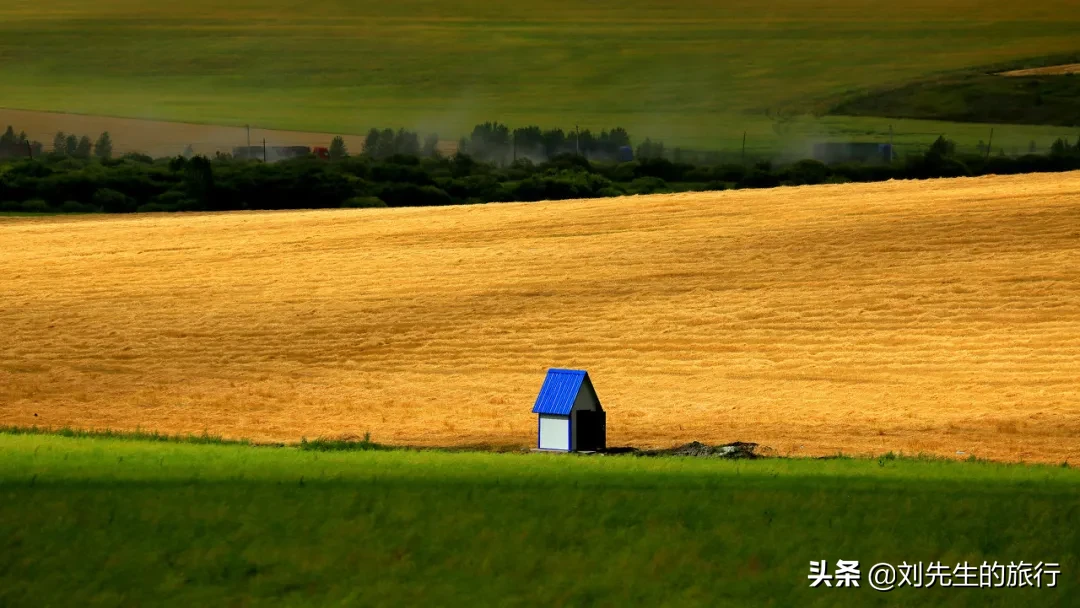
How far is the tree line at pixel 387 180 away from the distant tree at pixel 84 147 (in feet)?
33.8

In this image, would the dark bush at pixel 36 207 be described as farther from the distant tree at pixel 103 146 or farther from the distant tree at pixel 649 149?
the distant tree at pixel 649 149

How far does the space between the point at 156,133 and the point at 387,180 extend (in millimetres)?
22262

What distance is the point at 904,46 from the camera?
6384 cm

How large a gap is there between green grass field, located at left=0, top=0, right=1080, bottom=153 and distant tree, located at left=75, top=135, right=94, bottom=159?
3.50 metres

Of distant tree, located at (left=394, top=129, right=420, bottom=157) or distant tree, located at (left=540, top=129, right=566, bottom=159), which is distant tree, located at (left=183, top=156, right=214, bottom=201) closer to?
distant tree, located at (left=394, top=129, right=420, bottom=157)

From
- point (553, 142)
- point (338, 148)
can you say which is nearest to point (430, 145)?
point (338, 148)

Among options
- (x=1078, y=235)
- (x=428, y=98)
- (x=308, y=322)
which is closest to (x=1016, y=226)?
(x=1078, y=235)

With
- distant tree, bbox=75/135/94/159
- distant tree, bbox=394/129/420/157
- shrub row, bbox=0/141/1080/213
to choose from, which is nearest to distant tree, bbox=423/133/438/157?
distant tree, bbox=394/129/420/157

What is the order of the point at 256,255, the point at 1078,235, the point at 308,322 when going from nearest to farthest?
the point at 308,322, the point at 1078,235, the point at 256,255

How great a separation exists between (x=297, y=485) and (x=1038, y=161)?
36.8 metres

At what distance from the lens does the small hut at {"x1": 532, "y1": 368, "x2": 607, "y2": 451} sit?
14016 millimetres

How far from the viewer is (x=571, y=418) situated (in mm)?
14047

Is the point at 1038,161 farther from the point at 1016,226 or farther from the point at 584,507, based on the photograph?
the point at 584,507

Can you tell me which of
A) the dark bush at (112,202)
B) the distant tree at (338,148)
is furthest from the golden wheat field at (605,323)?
the distant tree at (338,148)
